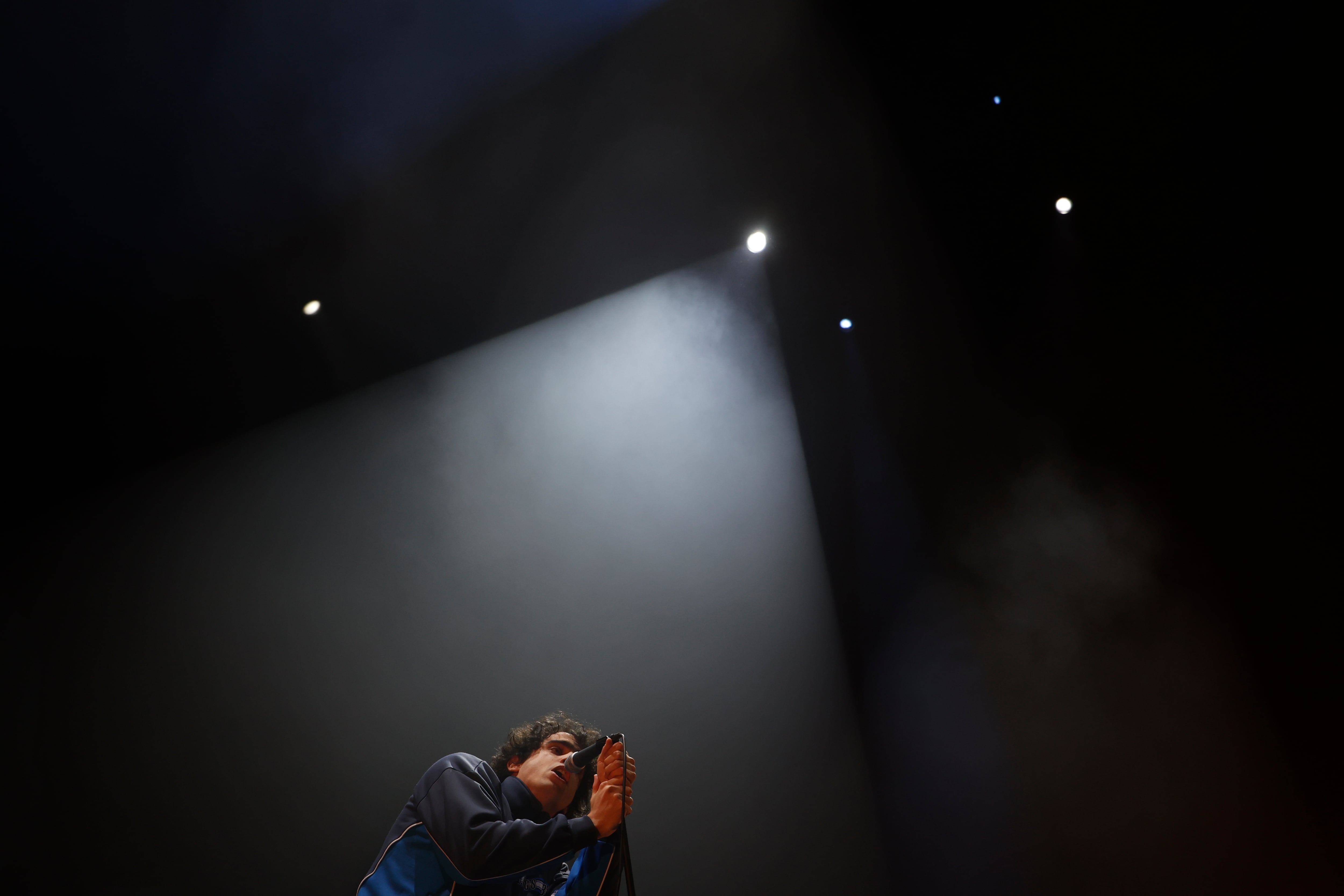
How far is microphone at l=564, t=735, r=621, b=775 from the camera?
1.95 m

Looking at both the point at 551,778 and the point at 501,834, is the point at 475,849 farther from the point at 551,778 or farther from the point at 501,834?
the point at 551,778

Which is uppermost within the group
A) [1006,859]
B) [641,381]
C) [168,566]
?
[641,381]

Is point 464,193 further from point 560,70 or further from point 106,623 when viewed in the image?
point 106,623

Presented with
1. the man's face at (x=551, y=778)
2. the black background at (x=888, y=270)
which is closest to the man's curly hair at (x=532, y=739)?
the man's face at (x=551, y=778)

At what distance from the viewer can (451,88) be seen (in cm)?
238

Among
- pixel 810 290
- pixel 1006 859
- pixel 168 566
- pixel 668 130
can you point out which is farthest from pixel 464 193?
pixel 1006 859

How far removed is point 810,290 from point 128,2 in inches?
88.3

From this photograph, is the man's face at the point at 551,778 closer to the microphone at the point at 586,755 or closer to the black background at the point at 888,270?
the microphone at the point at 586,755

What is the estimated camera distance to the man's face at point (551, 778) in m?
1.97

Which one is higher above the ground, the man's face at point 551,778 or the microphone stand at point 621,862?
the man's face at point 551,778

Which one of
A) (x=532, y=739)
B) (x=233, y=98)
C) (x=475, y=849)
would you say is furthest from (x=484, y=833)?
(x=233, y=98)

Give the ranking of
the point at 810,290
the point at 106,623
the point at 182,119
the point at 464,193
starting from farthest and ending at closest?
the point at 810,290 < the point at 464,193 < the point at 106,623 < the point at 182,119

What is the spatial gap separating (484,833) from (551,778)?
30 centimetres

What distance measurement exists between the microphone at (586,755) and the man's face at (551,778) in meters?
0.02
